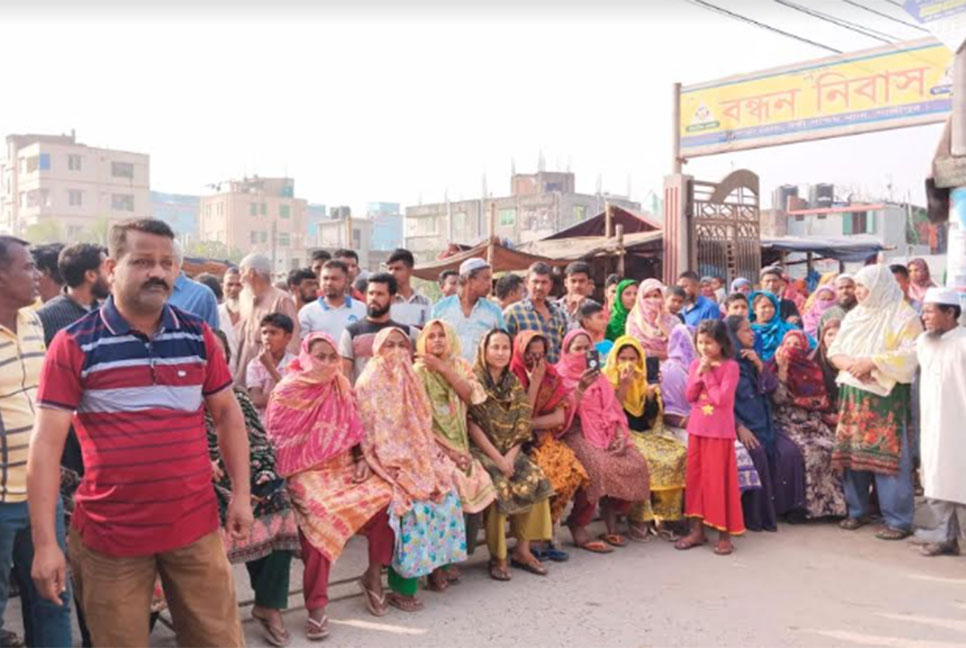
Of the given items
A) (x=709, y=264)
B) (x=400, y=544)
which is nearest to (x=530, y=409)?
(x=400, y=544)

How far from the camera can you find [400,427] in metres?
4.82

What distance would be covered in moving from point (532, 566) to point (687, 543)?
1.23 metres

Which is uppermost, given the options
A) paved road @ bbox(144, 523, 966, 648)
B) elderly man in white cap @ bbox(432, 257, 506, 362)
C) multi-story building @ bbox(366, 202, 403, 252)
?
multi-story building @ bbox(366, 202, 403, 252)

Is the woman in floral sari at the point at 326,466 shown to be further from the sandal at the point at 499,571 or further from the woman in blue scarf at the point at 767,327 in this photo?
the woman in blue scarf at the point at 767,327

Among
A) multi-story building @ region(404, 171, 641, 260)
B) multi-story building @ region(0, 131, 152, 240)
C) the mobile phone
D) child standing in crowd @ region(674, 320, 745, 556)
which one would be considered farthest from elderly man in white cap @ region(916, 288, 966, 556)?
multi-story building @ region(0, 131, 152, 240)

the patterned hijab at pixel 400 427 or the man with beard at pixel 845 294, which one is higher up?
the man with beard at pixel 845 294

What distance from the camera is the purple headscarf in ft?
20.9

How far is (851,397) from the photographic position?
6.09 meters

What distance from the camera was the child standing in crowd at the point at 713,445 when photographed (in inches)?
219

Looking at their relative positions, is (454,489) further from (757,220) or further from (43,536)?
(757,220)

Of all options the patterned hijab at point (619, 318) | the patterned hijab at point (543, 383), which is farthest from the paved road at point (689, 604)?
the patterned hijab at point (619, 318)

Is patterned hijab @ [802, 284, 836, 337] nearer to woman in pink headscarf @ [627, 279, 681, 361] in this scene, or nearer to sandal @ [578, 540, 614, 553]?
woman in pink headscarf @ [627, 279, 681, 361]

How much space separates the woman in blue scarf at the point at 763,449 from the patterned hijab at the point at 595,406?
103 centimetres

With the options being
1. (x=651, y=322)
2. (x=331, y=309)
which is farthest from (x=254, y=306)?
(x=651, y=322)
